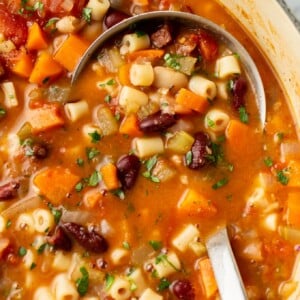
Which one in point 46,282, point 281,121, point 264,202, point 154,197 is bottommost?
point 46,282

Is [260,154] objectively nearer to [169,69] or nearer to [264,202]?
[264,202]

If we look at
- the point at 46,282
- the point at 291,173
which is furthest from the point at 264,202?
the point at 46,282

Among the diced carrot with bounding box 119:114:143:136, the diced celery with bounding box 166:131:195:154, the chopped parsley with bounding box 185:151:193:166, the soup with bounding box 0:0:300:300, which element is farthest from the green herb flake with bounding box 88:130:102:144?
the chopped parsley with bounding box 185:151:193:166

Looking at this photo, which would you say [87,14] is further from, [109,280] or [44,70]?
[109,280]

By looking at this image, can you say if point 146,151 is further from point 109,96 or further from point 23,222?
point 23,222

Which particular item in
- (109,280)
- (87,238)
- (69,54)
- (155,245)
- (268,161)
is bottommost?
(109,280)

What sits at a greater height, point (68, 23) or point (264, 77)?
point (264, 77)

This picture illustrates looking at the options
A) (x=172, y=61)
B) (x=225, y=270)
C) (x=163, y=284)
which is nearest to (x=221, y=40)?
(x=172, y=61)

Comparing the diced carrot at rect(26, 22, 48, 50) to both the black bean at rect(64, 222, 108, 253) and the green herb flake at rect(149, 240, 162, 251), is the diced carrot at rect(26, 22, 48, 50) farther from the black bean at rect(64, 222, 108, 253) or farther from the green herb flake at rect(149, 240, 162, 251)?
the green herb flake at rect(149, 240, 162, 251)
